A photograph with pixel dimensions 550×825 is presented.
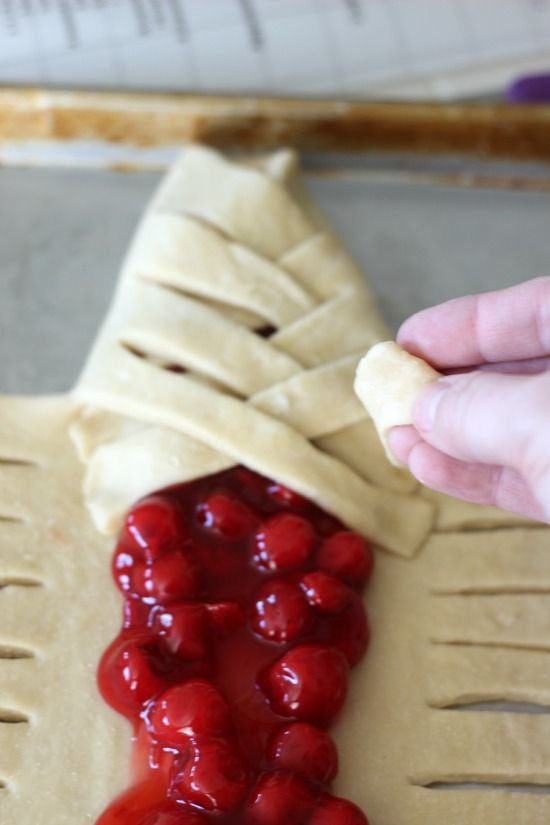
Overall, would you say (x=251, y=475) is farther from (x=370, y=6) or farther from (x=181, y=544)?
(x=370, y=6)

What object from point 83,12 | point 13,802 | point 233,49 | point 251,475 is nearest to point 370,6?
point 233,49

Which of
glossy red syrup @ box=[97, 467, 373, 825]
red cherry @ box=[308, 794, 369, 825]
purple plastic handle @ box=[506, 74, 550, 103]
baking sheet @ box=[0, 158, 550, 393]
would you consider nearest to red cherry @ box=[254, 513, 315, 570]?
glossy red syrup @ box=[97, 467, 373, 825]

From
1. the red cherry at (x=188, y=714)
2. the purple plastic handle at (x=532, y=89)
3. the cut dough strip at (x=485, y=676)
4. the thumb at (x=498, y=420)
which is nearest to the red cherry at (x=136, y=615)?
the red cherry at (x=188, y=714)

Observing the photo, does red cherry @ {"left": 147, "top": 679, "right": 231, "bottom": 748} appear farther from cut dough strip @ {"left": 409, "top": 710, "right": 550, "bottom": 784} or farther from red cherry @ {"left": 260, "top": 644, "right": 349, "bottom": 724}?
cut dough strip @ {"left": 409, "top": 710, "right": 550, "bottom": 784}

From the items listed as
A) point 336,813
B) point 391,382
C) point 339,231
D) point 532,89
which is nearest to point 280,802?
point 336,813

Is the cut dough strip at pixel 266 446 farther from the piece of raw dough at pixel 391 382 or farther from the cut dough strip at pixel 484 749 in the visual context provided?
the cut dough strip at pixel 484 749

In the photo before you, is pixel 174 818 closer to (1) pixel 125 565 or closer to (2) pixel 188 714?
(2) pixel 188 714

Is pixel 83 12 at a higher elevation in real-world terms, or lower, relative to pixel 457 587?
higher

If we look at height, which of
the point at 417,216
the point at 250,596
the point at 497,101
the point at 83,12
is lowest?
the point at 250,596
